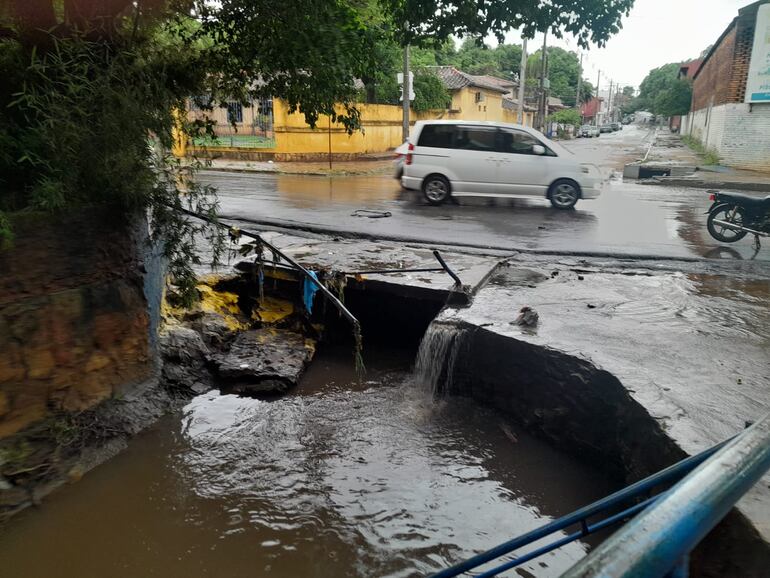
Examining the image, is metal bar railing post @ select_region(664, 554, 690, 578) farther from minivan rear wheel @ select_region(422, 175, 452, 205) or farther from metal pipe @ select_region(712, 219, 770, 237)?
minivan rear wheel @ select_region(422, 175, 452, 205)

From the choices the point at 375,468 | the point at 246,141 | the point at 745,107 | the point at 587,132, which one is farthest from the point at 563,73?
the point at 375,468

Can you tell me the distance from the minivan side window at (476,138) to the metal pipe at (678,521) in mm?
12112

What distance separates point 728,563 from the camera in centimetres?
254

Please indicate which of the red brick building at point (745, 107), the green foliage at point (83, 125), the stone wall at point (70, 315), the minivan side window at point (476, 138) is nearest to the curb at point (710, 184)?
the red brick building at point (745, 107)

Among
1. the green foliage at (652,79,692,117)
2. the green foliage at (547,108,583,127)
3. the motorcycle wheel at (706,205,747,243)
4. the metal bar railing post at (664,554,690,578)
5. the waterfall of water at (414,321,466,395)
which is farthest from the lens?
the green foliage at (547,108,583,127)

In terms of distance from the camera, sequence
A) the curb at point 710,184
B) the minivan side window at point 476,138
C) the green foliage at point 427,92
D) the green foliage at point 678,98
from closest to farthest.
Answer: the minivan side window at point 476,138, the curb at point 710,184, the green foliage at point 427,92, the green foliage at point 678,98

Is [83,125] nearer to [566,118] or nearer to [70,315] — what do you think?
[70,315]

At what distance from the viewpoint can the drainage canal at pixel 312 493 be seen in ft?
11.8

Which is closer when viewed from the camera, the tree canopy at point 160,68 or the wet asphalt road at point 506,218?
the tree canopy at point 160,68

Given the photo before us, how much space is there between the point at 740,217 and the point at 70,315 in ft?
31.4

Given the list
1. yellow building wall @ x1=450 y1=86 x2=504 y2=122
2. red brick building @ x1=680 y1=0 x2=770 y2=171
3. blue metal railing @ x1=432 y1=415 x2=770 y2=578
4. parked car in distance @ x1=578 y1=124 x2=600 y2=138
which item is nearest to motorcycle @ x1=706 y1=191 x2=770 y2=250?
blue metal railing @ x1=432 y1=415 x2=770 y2=578

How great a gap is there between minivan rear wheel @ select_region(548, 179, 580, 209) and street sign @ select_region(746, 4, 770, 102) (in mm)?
11248

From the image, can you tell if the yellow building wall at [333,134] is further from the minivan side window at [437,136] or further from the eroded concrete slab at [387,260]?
the eroded concrete slab at [387,260]

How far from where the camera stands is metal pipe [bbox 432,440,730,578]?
1258 millimetres
